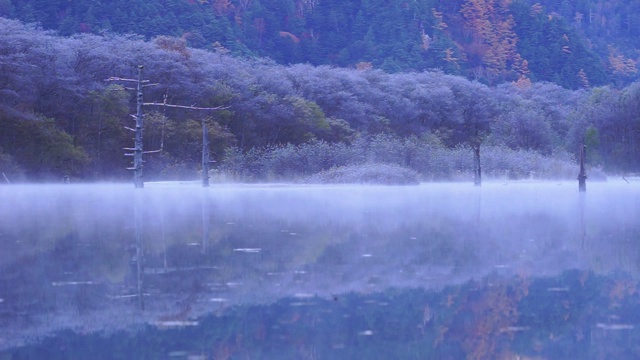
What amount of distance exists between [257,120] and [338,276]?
4046cm

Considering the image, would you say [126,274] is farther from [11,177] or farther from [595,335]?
[11,177]

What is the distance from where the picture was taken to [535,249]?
34.3 feet

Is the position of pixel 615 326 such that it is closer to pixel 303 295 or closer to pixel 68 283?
pixel 303 295

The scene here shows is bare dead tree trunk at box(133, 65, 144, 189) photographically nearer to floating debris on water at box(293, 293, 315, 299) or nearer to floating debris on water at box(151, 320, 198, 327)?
floating debris on water at box(293, 293, 315, 299)

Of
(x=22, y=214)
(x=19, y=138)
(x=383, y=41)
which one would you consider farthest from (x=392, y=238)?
(x=383, y=41)

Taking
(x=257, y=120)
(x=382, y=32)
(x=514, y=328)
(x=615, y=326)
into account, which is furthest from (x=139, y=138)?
(x=382, y=32)

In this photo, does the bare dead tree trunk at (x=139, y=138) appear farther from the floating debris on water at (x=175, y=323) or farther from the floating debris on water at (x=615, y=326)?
the floating debris on water at (x=615, y=326)

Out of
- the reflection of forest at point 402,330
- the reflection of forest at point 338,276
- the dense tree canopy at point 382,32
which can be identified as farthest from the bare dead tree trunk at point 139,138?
the dense tree canopy at point 382,32

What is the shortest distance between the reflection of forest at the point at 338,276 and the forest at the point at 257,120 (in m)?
20.8

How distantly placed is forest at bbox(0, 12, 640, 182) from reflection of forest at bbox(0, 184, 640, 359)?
20765mm

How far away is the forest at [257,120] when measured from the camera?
3831 cm

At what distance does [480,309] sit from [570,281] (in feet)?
5.42

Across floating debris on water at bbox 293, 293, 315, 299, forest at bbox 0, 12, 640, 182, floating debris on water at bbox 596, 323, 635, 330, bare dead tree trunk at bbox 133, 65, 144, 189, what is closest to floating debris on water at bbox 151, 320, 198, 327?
floating debris on water at bbox 293, 293, 315, 299

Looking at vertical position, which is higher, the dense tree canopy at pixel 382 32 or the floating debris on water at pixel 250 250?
the dense tree canopy at pixel 382 32
